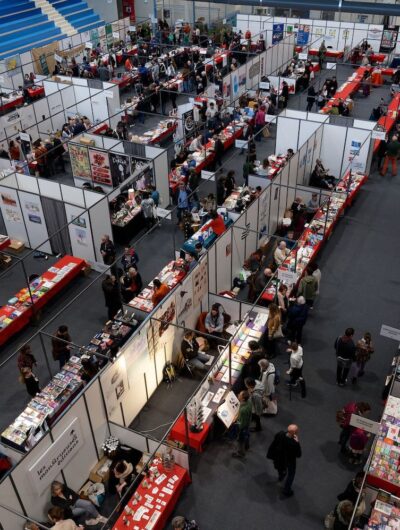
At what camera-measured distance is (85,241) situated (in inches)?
574

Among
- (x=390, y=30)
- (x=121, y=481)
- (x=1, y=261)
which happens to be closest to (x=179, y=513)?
(x=121, y=481)


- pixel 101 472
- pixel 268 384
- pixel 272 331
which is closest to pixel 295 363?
pixel 268 384

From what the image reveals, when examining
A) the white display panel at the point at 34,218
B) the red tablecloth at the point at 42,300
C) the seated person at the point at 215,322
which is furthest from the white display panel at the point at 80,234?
the seated person at the point at 215,322

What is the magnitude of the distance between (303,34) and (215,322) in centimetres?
2609

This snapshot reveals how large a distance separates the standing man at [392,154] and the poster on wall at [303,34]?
15.7 m

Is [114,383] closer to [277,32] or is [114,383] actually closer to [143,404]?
[143,404]

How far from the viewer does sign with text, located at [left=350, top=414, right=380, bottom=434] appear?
865 cm

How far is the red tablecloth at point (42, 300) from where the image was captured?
1254 cm

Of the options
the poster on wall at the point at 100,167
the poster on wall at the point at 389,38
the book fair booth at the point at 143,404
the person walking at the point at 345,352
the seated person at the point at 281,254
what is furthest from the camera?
the poster on wall at the point at 389,38

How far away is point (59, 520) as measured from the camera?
7.95 m

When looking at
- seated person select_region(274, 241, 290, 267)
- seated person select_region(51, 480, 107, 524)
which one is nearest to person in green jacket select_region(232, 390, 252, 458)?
seated person select_region(51, 480, 107, 524)

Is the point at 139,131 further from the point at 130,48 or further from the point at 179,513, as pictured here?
the point at 179,513

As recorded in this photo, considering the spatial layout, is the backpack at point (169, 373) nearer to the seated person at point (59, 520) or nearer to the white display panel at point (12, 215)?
the seated person at point (59, 520)

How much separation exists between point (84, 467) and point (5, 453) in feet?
4.52
